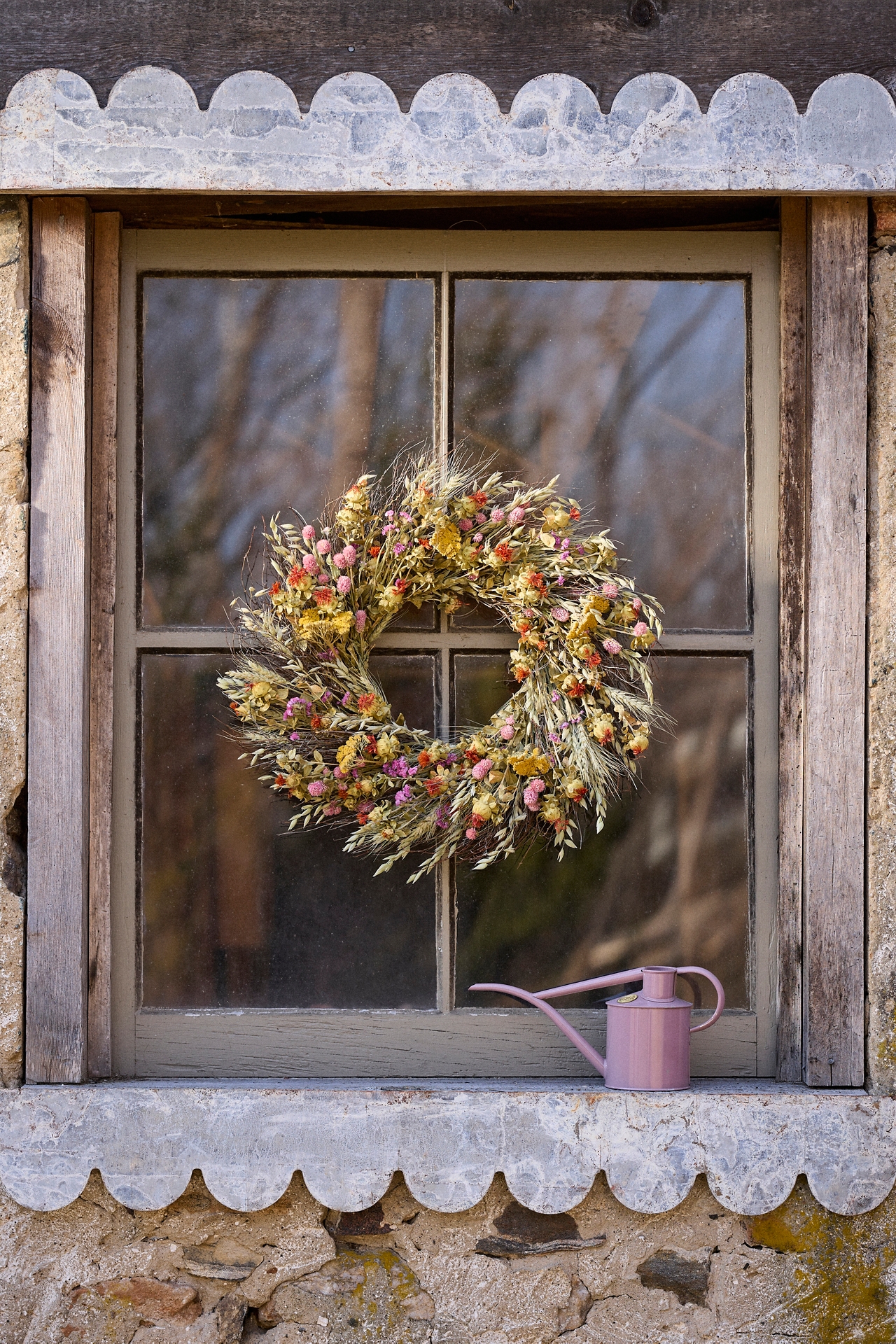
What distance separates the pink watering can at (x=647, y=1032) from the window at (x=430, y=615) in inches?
3.9

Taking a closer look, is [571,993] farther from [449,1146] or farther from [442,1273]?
[442,1273]

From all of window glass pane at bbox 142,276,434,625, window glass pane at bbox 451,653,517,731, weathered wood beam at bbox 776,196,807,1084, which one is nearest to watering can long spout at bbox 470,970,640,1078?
weathered wood beam at bbox 776,196,807,1084

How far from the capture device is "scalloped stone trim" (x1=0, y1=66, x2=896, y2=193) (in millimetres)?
2002

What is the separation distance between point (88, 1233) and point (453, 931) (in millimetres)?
806

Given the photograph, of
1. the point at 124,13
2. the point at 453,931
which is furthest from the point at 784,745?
the point at 124,13

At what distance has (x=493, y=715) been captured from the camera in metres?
2.12

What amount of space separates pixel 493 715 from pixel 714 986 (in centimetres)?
64

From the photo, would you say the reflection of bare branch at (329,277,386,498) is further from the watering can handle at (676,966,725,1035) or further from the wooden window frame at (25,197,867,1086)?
the watering can handle at (676,966,725,1035)

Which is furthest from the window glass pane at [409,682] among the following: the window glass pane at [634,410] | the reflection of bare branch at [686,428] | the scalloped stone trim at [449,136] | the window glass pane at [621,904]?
the scalloped stone trim at [449,136]

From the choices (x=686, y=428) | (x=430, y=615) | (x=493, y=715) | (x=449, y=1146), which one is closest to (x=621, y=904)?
(x=493, y=715)

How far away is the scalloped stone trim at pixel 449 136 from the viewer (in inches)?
78.8

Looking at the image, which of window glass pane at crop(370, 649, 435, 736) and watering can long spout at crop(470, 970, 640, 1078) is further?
window glass pane at crop(370, 649, 435, 736)

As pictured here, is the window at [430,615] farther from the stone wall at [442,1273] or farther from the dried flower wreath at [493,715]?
the stone wall at [442,1273]

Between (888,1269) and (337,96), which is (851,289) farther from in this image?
(888,1269)
